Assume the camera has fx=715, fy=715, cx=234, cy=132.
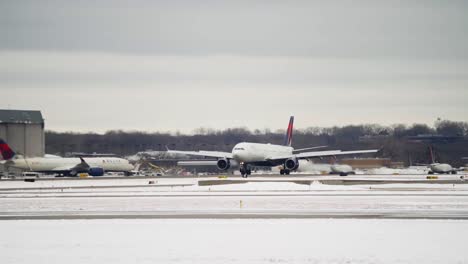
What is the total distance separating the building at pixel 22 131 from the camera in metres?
155

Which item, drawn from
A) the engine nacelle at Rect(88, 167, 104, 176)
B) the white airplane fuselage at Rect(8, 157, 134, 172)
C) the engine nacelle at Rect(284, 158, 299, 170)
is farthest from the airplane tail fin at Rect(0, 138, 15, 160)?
Answer: the engine nacelle at Rect(284, 158, 299, 170)

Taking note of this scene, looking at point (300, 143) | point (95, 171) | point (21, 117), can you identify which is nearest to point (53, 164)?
point (95, 171)

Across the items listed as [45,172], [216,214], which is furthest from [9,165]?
[216,214]

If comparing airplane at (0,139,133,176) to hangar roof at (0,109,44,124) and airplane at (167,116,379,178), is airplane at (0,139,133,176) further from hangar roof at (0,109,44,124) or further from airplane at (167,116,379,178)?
hangar roof at (0,109,44,124)

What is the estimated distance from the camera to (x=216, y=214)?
36.5 m

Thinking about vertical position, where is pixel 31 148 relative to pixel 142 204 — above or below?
above

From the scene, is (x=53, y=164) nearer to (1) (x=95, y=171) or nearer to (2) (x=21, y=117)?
(1) (x=95, y=171)
